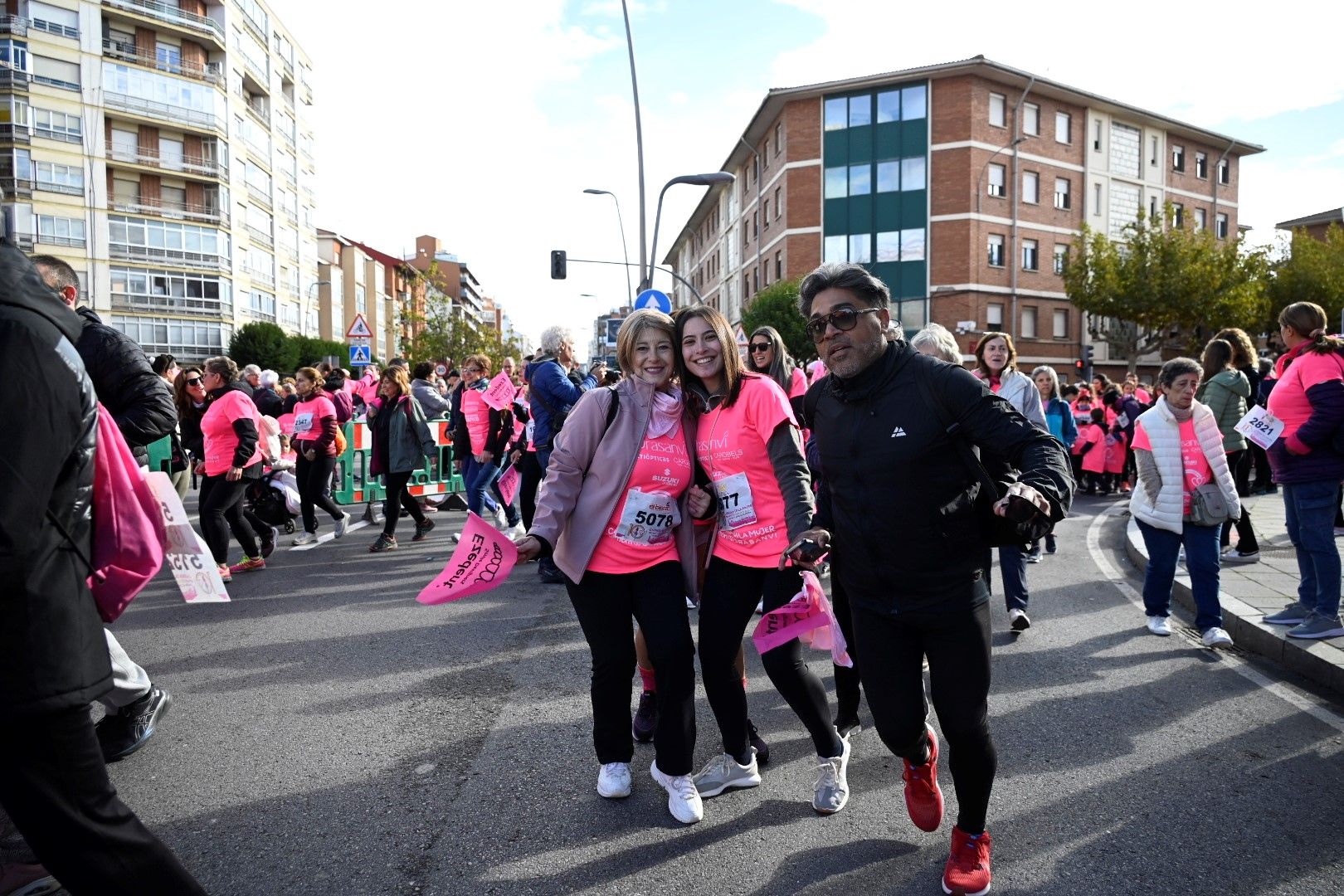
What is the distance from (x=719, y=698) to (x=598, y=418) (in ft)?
3.90

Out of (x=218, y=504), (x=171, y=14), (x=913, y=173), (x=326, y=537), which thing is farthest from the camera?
(x=171, y=14)

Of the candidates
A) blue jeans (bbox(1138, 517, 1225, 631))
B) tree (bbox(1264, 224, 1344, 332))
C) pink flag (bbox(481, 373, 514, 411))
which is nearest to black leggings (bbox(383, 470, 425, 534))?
pink flag (bbox(481, 373, 514, 411))

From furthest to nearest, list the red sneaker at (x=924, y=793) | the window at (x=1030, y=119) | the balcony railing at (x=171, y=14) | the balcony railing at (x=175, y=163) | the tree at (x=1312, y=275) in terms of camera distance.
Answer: the balcony railing at (x=175, y=163)
the balcony railing at (x=171, y=14)
the tree at (x=1312, y=275)
the window at (x=1030, y=119)
the red sneaker at (x=924, y=793)

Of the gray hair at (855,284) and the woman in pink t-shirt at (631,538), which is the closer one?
the gray hair at (855,284)

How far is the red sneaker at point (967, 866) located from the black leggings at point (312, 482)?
8.39 m

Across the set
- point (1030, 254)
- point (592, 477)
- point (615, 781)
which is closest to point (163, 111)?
point (1030, 254)

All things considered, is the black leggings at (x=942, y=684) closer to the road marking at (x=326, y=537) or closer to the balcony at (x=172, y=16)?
the road marking at (x=326, y=537)

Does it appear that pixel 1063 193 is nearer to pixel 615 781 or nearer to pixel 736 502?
pixel 736 502

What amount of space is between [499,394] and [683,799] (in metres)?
6.39

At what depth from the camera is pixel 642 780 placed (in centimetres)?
376

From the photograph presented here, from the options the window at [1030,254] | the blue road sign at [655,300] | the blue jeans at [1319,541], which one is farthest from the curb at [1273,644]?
the window at [1030,254]

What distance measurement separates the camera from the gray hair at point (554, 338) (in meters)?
7.62

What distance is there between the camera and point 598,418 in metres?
3.50

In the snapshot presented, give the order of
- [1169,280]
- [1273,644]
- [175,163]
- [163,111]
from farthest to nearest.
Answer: [175,163] → [163,111] → [1169,280] → [1273,644]
